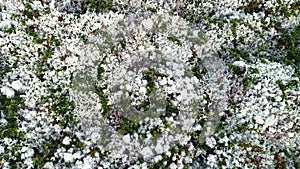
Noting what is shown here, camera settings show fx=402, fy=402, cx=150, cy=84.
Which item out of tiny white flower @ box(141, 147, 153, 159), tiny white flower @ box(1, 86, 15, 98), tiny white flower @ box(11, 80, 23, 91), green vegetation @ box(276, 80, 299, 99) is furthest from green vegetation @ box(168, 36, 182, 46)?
tiny white flower @ box(1, 86, 15, 98)

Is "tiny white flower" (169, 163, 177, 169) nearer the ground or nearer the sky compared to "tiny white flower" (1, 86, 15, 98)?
nearer the ground

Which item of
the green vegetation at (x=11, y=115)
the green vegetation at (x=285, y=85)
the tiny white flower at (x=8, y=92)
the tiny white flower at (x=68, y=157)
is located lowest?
the tiny white flower at (x=68, y=157)

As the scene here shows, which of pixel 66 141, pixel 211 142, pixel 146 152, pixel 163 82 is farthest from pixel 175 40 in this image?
pixel 66 141

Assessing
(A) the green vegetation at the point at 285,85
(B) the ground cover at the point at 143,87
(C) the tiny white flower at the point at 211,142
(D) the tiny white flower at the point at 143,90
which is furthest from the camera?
(A) the green vegetation at the point at 285,85

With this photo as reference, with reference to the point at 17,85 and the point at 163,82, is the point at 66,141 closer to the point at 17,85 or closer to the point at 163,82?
the point at 17,85

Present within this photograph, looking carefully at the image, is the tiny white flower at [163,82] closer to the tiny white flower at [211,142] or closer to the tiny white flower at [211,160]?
the tiny white flower at [211,142]

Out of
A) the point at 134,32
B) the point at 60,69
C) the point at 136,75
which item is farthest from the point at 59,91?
the point at 134,32

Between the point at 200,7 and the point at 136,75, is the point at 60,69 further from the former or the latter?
the point at 200,7

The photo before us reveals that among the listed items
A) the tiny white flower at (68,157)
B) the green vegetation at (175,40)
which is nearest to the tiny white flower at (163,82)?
the green vegetation at (175,40)

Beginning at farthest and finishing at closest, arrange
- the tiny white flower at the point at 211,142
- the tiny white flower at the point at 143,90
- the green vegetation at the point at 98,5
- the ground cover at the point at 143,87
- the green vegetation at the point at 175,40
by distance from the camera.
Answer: the green vegetation at the point at 98,5 → the green vegetation at the point at 175,40 → the tiny white flower at the point at 143,90 → the tiny white flower at the point at 211,142 → the ground cover at the point at 143,87

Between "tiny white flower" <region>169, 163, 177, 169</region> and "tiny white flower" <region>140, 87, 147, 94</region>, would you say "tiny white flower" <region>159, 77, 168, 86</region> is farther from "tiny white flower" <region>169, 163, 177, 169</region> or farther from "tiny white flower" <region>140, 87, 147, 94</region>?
"tiny white flower" <region>169, 163, 177, 169</region>

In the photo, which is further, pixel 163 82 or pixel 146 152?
pixel 163 82
